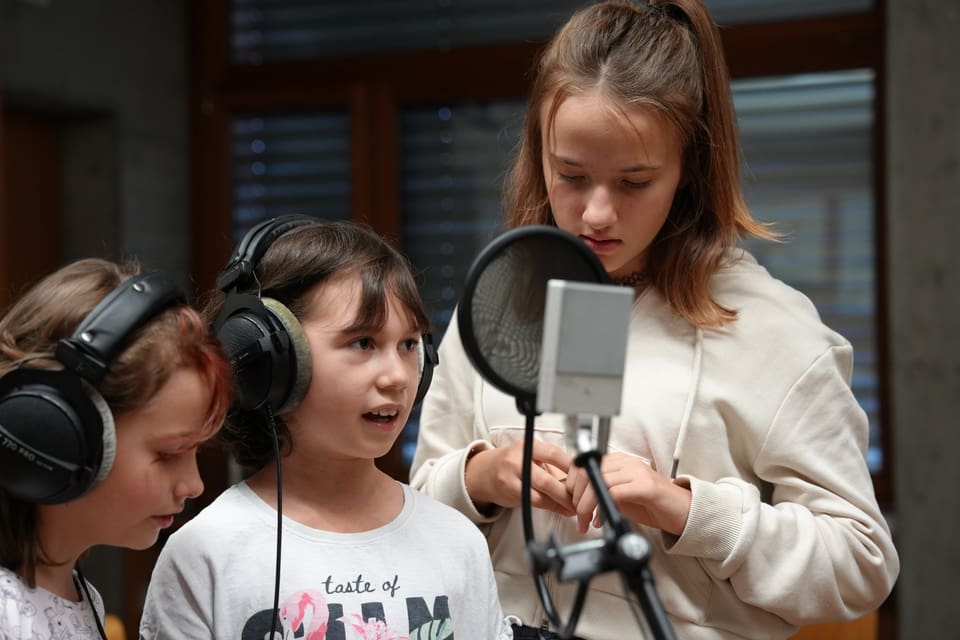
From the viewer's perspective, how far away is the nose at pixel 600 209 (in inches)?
45.8

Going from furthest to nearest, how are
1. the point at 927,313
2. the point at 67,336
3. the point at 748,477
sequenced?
the point at 927,313 < the point at 748,477 < the point at 67,336

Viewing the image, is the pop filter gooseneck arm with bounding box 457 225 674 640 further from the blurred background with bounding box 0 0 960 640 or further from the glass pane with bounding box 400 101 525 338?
the glass pane with bounding box 400 101 525 338

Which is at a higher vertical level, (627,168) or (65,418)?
(627,168)

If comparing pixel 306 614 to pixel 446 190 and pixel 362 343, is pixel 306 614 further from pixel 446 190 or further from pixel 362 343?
pixel 446 190

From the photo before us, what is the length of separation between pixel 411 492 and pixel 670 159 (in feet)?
1.48

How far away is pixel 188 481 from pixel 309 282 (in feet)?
0.83

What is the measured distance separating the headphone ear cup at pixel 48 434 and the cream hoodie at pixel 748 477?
482 millimetres

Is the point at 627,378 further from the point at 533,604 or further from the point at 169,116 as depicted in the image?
the point at 169,116

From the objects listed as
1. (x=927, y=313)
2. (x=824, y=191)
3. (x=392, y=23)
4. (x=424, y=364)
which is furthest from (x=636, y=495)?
(x=392, y=23)

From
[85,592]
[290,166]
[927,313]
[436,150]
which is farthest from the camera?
[290,166]

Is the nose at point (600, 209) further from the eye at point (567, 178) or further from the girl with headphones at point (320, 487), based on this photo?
the girl with headphones at point (320, 487)

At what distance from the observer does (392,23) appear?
12.2 feet

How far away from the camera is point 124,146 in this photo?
3.62 metres

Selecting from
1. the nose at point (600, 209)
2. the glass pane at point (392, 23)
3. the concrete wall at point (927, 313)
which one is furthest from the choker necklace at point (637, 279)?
the glass pane at point (392, 23)
